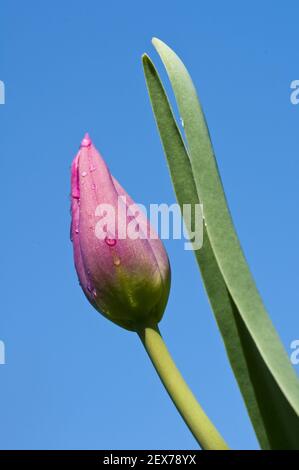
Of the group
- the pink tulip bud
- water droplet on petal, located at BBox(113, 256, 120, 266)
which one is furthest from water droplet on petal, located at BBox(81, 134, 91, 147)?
water droplet on petal, located at BBox(113, 256, 120, 266)

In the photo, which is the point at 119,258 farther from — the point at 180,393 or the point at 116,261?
the point at 180,393

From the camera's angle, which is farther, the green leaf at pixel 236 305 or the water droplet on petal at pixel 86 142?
the water droplet on petal at pixel 86 142

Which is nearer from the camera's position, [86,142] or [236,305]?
[236,305]

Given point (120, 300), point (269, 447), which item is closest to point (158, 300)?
point (120, 300)

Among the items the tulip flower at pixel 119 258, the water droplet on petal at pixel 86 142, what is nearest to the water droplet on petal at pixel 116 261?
the tulip flower at pixel 119 258

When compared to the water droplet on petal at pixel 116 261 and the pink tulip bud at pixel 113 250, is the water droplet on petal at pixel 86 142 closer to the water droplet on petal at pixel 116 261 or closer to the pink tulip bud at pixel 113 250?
the pink tulip bud at pixel 113 250

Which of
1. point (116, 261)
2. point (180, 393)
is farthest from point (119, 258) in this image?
point (180, 393)

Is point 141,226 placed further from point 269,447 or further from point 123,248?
point 269,447
